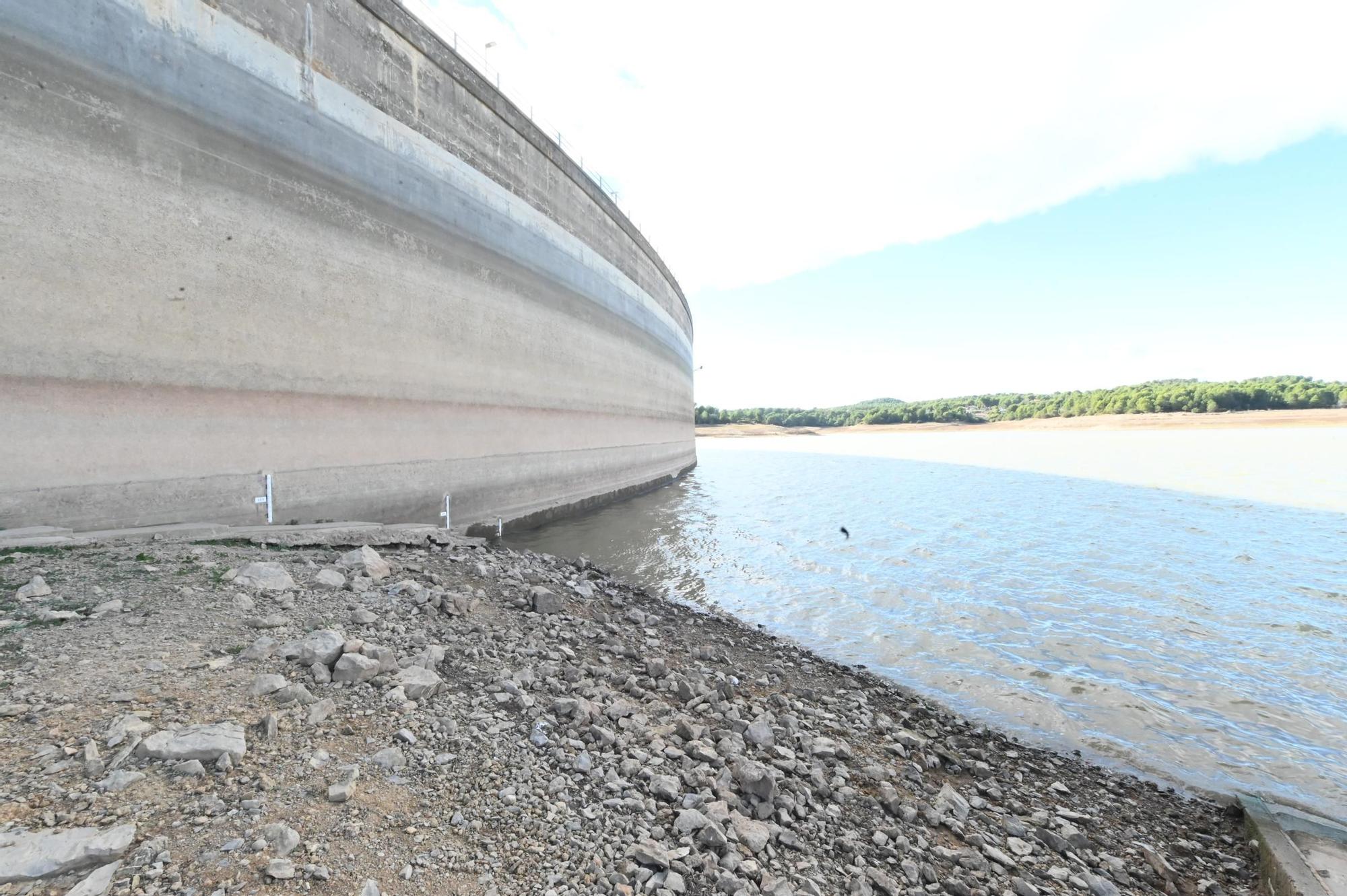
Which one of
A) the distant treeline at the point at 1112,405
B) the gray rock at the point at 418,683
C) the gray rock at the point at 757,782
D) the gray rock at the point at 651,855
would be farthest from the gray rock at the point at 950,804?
the distant treeline at the point at 1112,405

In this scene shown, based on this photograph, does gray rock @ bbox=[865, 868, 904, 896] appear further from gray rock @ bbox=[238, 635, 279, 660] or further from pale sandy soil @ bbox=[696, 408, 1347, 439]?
pale sandy soil @ bbox=[696, 408, 1347, 439]

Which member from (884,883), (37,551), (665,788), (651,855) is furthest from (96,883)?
(37,551)

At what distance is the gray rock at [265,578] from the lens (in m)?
5.71

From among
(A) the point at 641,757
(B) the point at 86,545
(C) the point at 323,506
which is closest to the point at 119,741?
(A) the point at 641,757

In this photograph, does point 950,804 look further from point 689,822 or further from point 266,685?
point 266,685

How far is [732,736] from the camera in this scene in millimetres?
4570

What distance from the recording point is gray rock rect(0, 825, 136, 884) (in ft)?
7.42

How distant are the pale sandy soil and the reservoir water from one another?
68.5 metres

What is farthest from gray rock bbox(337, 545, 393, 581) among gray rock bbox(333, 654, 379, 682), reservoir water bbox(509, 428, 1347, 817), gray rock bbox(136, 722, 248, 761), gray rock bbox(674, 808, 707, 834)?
reservoir water bbox(509, 428, 1347, 817)

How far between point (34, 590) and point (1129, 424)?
11096 centimetres

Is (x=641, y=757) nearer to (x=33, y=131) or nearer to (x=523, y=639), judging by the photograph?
(x=523, y=639)

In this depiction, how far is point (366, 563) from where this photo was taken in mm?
6750

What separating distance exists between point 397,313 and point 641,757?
11.0 m

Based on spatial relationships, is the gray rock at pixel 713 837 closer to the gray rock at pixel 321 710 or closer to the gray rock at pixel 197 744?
the gray rock at pixel 321 710
